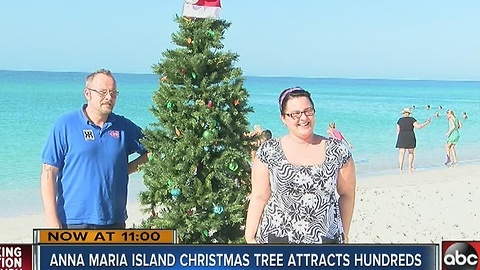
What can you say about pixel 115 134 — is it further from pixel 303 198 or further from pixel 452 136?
pixel 452 136

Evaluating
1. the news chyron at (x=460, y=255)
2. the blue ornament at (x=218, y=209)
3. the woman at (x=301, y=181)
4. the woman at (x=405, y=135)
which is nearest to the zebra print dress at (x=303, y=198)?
the woman at (x=301, y=181)

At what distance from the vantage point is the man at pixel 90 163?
3.81 meters

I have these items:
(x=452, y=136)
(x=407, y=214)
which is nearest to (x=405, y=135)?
(x=452, y=136)

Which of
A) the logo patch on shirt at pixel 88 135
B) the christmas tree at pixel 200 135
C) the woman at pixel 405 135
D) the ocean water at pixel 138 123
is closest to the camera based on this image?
the logo patch on shirt at pixel 88 135

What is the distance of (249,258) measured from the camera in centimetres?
363

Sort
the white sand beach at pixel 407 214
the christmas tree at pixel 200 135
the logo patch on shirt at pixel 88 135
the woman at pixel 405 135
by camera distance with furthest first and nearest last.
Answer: the woman at pixel 405 135, the white sand beach at pixel 407 214, the christmas tree at pixel 200 135, the logo patch on shirt at pixel 88 135

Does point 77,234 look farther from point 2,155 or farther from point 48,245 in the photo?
point 2,155

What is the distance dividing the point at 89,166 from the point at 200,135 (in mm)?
680

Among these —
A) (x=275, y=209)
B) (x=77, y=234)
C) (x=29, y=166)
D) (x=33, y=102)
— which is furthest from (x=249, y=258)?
(x=33, y=102)

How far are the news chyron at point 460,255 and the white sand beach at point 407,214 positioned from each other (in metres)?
2.57

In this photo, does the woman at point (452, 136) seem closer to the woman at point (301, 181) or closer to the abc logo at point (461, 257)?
the abc logo at point (461, 257)

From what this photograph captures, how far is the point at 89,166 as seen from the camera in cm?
383

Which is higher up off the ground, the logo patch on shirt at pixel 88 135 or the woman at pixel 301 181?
the logo patch on shirt at pixel 88 135

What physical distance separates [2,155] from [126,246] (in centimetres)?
824
